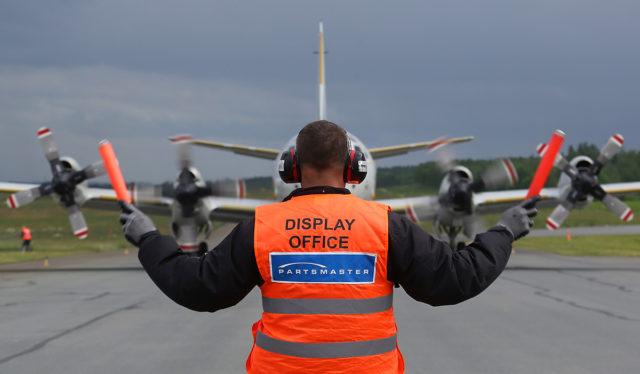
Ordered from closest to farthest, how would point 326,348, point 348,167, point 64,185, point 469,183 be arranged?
point 326,348 → point 348,167 → point 469,183 → point 64,185

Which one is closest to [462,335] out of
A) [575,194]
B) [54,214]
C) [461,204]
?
[461,204]

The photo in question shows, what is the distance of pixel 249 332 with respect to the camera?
7.60 metres

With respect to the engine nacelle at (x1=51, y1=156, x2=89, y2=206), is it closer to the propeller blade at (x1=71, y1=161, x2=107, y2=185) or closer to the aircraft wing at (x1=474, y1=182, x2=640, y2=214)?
the propeller blade at (x1=71, y1=161, x2=107, y2=185)

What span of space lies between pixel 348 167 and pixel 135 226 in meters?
1.02

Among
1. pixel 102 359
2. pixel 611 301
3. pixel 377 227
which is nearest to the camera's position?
pixel 377 227

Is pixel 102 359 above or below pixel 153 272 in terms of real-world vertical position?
below

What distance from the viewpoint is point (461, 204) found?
1752cm

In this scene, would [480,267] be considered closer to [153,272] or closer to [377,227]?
[377,227]

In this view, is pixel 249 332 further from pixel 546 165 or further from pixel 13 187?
pixel 13 187

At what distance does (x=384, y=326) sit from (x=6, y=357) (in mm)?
5426

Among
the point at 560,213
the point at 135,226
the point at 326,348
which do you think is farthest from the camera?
the point at 560,213

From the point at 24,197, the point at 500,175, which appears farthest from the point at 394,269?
the point at 24,197

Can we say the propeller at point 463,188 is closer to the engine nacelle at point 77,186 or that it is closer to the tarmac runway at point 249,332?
the tarmac runway at point 249,332

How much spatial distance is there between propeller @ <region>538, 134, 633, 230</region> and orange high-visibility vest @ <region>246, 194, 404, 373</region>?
17.8 meters
